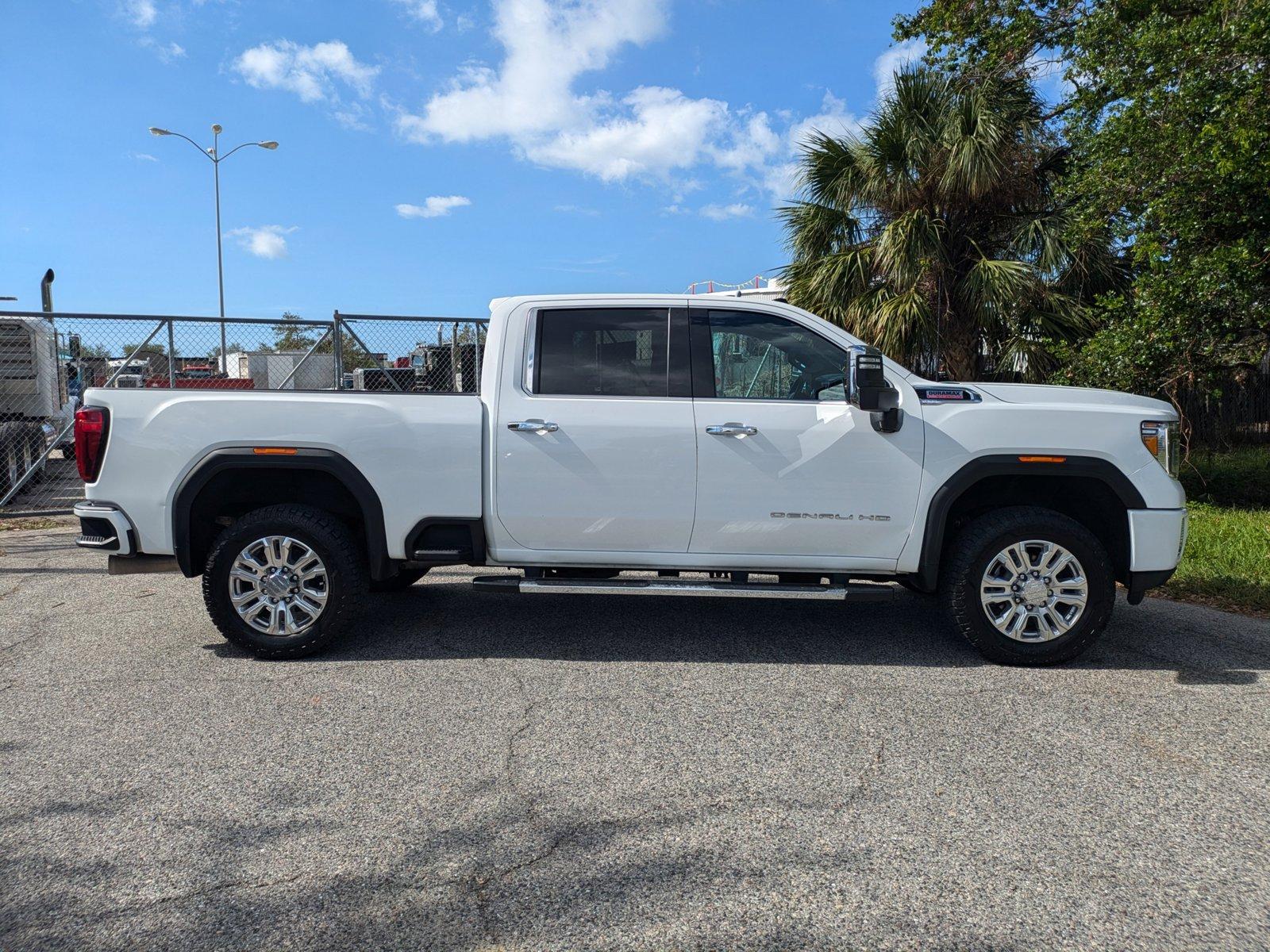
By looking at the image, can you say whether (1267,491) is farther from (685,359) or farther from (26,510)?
(26,510)

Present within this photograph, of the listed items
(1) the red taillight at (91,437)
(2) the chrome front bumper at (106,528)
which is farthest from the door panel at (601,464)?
(1) the red taillight at (91,437)

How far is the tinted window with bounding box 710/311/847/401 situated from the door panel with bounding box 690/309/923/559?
0.24 feet

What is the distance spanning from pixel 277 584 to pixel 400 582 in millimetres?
1664

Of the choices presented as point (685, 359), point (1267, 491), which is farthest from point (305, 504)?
point (1267, 491)

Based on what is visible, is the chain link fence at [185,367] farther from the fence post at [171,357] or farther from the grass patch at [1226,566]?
the grass patch at [1226,566]

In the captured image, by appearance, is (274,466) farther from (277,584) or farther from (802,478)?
(802,478)

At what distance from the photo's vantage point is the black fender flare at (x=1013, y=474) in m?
5.07

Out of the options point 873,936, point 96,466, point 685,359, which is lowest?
point 873,936

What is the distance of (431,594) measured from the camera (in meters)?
7.03

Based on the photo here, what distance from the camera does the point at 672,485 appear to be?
5125 millimetres

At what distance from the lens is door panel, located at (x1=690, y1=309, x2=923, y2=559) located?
511 cm

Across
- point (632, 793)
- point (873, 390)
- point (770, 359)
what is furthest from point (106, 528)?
point (873, 390)

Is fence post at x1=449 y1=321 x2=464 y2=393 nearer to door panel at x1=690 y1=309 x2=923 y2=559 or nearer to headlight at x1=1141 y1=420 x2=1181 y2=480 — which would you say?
door panel at x1=690 y1=309 x2=923 y2=559

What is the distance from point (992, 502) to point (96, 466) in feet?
16.6
